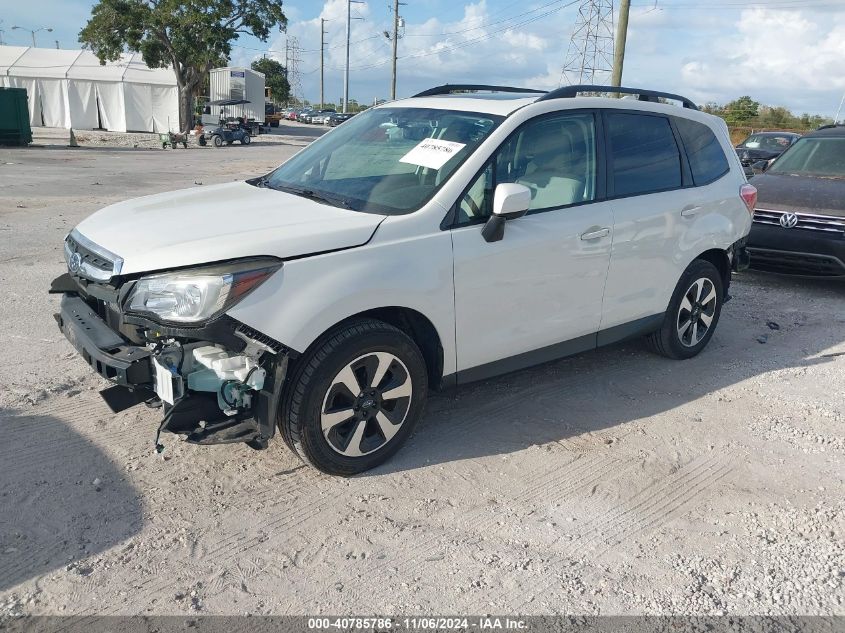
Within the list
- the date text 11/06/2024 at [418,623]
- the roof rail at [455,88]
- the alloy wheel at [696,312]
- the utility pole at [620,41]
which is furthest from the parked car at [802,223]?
the utility pole at [620,41]

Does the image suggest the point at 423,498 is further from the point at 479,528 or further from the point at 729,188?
the point at 729,188

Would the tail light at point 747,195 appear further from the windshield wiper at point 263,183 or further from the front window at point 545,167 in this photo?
A: the windshield wiper at point 263,183

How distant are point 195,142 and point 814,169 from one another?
3408 centimetres

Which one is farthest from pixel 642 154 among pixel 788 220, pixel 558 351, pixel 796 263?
pixel 796 263

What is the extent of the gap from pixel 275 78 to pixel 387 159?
283ft

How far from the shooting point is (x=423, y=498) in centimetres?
352

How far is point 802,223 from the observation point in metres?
7.74

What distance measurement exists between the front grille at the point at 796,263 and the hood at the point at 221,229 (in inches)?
236

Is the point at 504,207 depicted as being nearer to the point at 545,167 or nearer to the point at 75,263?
the point at 545,167

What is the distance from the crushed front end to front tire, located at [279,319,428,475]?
0.14 m

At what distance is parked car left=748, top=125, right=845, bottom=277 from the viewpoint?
7562mm

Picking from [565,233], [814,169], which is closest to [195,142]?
[814,169]

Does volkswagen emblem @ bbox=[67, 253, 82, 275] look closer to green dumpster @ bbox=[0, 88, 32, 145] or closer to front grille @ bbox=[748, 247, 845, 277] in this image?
front grille @ bbox=[748, 247, 845, 277]

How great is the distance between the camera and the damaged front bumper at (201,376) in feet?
10.3
